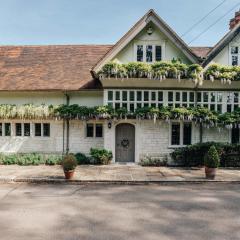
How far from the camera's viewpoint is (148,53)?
813 inches

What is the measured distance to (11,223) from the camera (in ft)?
29.7

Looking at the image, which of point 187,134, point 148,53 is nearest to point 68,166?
point 187,134

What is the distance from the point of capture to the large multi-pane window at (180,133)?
20781 mm

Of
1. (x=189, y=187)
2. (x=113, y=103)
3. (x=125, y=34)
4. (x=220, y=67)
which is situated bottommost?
(x=189, y=187)

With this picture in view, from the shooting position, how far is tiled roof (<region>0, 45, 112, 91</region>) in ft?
70.8

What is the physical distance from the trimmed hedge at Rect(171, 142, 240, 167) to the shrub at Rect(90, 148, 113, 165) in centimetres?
400

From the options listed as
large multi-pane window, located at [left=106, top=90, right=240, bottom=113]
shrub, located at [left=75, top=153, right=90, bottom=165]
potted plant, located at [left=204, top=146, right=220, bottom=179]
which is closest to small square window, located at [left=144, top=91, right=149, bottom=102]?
large multi-pane window, located at [left=106, top=90, right=240, bottom=113]

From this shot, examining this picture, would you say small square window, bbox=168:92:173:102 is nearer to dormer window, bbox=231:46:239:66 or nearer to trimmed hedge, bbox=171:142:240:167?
trimmed hedge, bbox=171:142:240:167

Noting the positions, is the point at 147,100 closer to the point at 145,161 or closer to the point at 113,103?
the point at 113,103

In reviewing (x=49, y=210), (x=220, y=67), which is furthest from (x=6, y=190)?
(x=220, y=67)

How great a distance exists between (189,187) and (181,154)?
5.81 m

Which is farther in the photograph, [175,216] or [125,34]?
[125,34]

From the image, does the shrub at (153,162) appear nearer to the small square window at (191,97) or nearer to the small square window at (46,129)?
the small square window at (191,97)

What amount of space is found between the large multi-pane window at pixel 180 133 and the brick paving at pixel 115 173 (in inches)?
86.6
